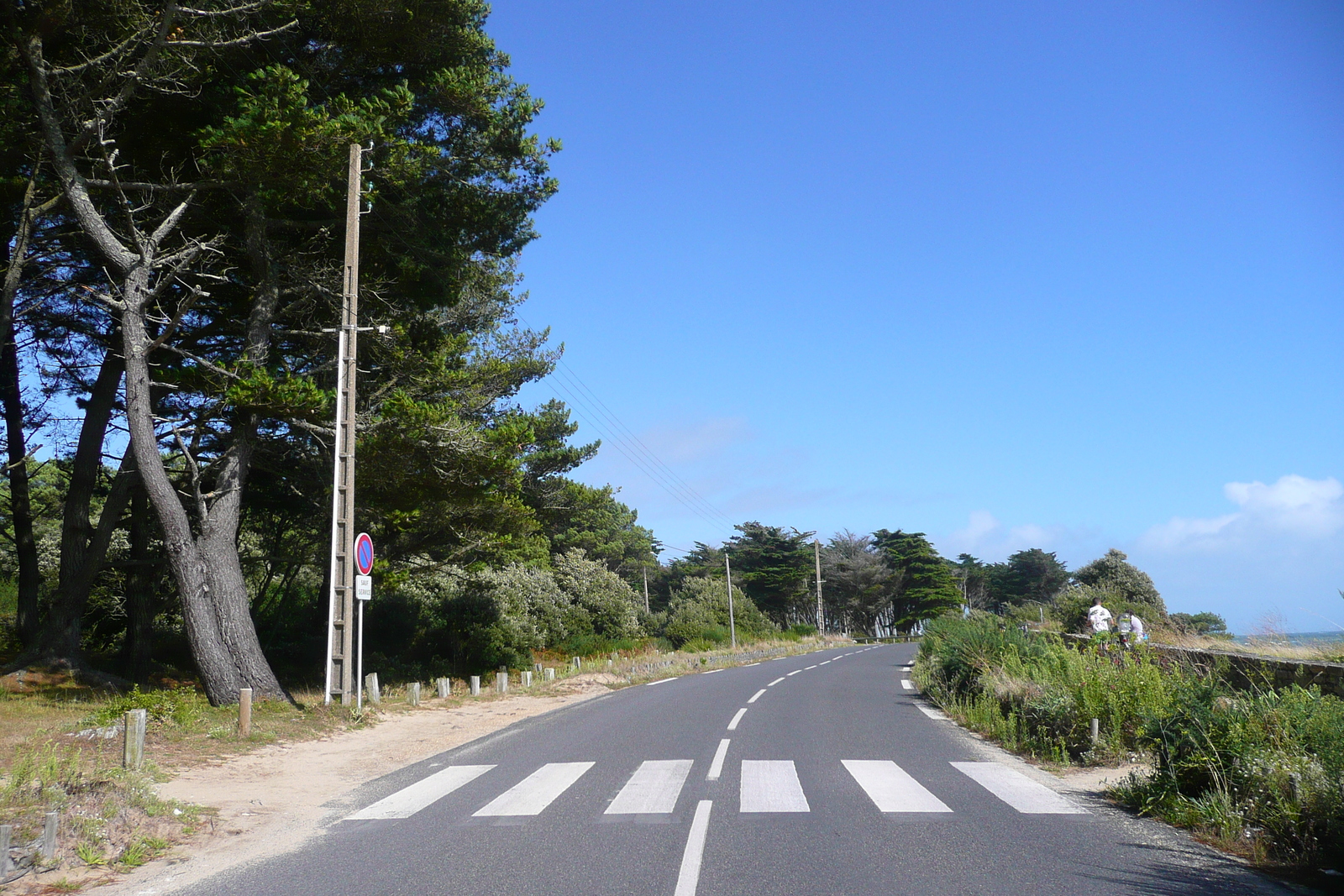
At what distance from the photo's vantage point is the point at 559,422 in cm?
3916

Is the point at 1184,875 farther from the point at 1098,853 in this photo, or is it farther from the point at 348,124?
the point at 348,124

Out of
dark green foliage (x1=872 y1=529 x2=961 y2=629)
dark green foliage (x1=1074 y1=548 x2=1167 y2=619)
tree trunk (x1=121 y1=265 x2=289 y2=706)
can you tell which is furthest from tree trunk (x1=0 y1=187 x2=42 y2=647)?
dark green foliage (x1=872 y1=529 x2=961 y2=629)

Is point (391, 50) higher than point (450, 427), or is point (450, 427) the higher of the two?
point (391, 50)

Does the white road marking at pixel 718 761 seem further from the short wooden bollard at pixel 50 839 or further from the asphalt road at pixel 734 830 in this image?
the short wooden bollard at pixel 50 839

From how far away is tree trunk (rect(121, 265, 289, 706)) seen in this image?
1523cm

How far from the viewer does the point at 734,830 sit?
270 inches

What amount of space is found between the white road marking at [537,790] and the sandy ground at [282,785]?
1504 mm

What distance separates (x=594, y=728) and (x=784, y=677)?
43.4ft

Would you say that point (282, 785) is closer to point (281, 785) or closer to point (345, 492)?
point (281, 785)

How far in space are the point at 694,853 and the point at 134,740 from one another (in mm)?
6851

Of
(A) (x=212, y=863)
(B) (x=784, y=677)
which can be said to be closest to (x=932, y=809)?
(A) (x=212, y=863)

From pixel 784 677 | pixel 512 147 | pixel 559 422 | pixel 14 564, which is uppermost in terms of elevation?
pixel 512 147

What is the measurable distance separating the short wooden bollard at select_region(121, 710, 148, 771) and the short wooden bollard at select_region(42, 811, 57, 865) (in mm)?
3501

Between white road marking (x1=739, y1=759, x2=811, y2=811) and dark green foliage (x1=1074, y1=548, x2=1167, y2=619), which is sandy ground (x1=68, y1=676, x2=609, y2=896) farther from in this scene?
dark green foliage (x1=1074, y1=548, x2=1167, y2=619)
